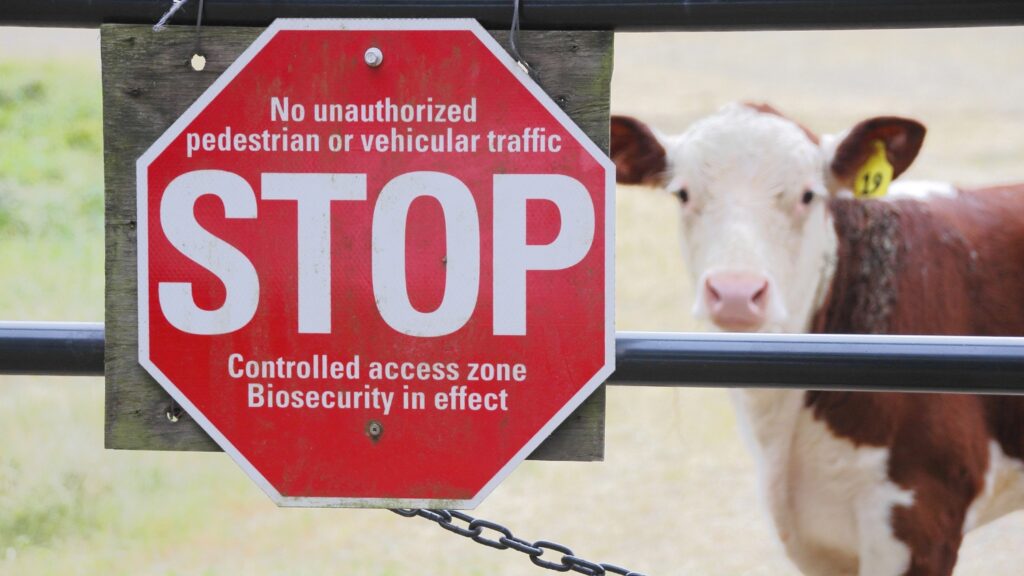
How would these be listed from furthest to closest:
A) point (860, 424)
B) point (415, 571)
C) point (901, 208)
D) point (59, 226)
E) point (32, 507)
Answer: point (59, 226)
point (32, 507)
point (415, 571)
point (901, 208)
point (860, 424)

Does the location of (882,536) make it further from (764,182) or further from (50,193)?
(50,193)

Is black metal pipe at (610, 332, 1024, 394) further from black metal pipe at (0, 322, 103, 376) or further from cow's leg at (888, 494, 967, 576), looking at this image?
cow's leg at (888, 494, 967, 576)

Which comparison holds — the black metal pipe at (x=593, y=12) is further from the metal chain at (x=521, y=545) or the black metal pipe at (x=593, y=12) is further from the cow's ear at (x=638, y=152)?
the cow's ear at (x=638, y=152)

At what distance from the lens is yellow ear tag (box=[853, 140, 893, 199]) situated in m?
3.12

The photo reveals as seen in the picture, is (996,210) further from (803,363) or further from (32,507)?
(32,507)

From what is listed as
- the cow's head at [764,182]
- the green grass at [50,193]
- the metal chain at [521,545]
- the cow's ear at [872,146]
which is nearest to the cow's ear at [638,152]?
the cow's head at [764,182]

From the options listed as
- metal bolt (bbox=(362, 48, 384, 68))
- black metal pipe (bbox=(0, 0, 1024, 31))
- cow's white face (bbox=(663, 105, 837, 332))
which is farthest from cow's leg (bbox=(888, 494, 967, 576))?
metal bolt (bbox=(362, 48, 384, 68))

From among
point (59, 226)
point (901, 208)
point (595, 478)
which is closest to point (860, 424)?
point (901, 208)

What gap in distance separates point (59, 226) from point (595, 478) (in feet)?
14.3

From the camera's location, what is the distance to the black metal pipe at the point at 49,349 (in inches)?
49.6

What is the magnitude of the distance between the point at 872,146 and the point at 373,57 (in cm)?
214

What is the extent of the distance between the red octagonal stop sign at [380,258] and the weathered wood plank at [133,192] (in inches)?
1.4

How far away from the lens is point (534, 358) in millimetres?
1224

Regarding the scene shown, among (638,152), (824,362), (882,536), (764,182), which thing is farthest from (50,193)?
(824,362)
